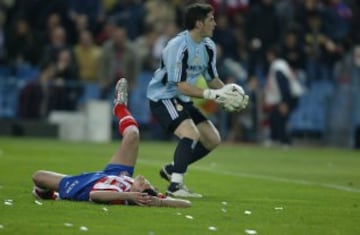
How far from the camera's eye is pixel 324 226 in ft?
37.7

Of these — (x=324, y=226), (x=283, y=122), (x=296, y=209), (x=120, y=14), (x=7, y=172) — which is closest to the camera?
(x=324, y=226)

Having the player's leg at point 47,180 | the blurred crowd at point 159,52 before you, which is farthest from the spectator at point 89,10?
the player's leg at point 47,180

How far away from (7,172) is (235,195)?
4.38 meters

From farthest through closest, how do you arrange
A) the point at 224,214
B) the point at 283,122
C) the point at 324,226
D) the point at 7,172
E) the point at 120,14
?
the point at 120,14, the point at 283,122, the point at 7,172, the point at 224,214, the point at 324,226

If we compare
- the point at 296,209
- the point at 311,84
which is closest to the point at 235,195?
the point at 296,209

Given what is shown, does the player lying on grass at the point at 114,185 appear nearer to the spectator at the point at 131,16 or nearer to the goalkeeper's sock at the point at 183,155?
the goalkeeper's sock at the point at 183,155

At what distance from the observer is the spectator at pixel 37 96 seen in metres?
29.7

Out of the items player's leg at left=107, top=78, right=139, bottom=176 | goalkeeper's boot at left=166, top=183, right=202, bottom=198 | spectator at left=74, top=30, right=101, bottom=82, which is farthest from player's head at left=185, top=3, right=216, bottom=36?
spectator at left=74, top=30, right=101, bottom=82

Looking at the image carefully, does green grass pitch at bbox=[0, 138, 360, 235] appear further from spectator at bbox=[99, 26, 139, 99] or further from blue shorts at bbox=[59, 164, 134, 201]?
spectator at bbox=[99, 26, 139, 99]

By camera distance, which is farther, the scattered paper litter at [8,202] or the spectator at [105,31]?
the spectator at [105,31]

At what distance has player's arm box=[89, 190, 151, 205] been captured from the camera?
486 inches

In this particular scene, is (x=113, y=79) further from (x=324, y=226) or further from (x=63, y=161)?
(x=324, y=226)

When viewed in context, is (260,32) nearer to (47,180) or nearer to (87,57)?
(87,57)

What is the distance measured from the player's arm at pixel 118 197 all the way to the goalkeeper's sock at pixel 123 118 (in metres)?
1.09
